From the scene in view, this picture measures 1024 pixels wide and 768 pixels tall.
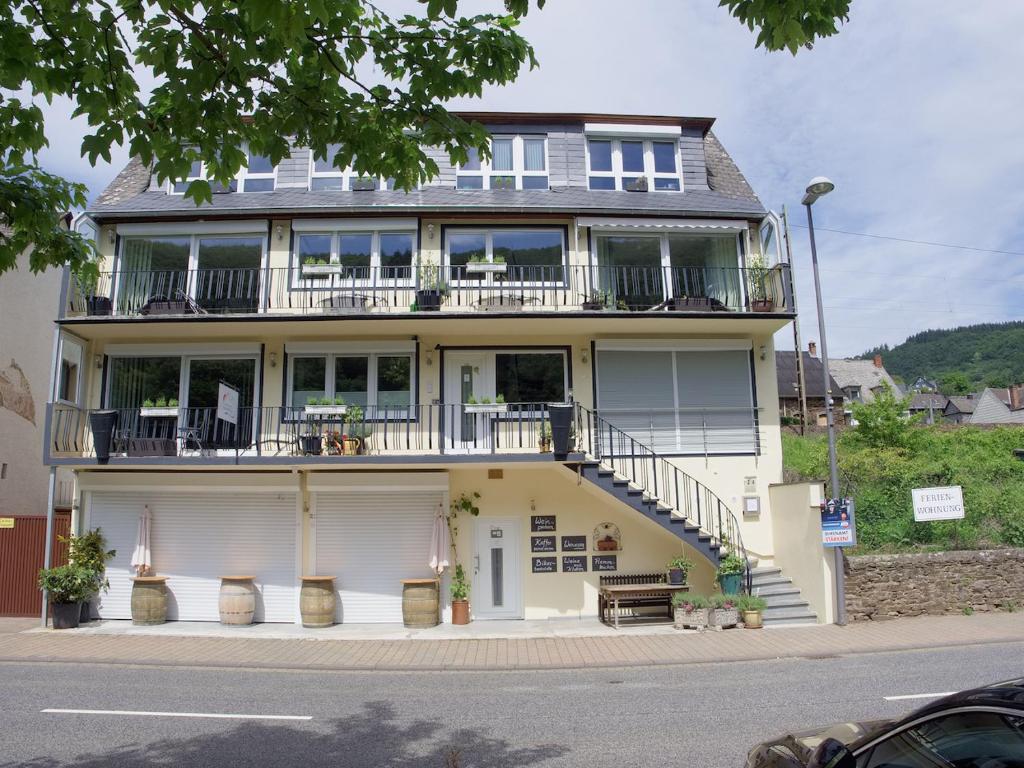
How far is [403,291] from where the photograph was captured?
15953mm

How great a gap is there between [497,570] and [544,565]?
976 mm

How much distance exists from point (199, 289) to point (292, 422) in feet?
12.3

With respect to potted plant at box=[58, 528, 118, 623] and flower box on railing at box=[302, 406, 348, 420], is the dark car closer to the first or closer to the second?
flower box on railing at box=[302, 406, 348, 420]

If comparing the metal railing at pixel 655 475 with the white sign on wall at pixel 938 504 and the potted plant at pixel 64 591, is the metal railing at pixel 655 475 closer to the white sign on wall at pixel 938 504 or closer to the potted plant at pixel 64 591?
the white sign on wall at pixel 938 504

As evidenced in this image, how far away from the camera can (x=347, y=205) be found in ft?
52.1

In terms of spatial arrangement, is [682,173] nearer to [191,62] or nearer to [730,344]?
[730,344]

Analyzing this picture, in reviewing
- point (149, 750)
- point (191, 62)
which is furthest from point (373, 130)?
point (149, 750)

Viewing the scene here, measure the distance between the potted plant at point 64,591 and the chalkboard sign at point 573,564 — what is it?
9.50 m

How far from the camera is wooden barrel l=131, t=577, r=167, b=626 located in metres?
14.3

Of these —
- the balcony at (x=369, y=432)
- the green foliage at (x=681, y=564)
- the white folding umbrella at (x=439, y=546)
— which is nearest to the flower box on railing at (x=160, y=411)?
the balcony at (x=369, y=432)

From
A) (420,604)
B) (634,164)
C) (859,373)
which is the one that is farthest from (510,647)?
(859,373)

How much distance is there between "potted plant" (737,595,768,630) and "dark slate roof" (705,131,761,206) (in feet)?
30.5

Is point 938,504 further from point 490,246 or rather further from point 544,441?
point 490,246

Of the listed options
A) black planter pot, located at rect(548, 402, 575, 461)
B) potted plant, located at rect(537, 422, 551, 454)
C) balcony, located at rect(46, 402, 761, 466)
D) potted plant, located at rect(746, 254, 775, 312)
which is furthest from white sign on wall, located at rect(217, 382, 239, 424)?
potted plant, located at rect(746, 254, 775, 312)
